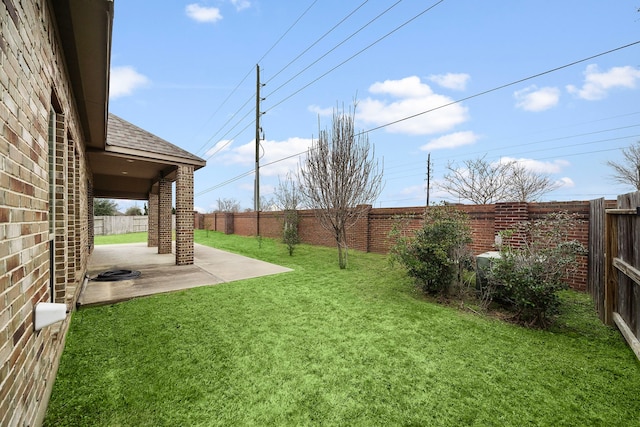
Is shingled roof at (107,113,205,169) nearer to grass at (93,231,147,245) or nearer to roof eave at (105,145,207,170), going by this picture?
roof eave at (105,145,207,170)

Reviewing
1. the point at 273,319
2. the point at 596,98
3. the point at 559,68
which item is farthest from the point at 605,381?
the point at 596,98

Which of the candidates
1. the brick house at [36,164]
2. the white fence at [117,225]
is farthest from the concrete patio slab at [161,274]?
the white fence at [117,225]

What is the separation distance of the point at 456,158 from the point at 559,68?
14.8m

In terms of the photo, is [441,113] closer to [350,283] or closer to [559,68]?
[559,68]

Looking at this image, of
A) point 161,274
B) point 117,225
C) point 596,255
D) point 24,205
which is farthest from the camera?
point 117,225

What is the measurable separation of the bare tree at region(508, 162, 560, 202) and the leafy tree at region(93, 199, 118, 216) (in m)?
36.0

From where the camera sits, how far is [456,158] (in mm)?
20453

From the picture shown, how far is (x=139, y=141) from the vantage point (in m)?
6.87

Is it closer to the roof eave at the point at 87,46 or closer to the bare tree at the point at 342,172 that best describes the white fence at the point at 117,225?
the bare tree at the point at 342,172

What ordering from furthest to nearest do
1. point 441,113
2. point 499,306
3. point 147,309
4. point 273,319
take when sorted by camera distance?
1. point 441,113
2. point 499,306
3. point 147,309
4. point 273,319

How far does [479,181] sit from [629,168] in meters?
7.86

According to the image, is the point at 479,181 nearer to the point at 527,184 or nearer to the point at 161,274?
the point at 527,184

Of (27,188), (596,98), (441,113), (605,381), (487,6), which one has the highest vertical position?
(487,6)

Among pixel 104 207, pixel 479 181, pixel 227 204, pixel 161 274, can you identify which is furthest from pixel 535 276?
pixel 227 204
